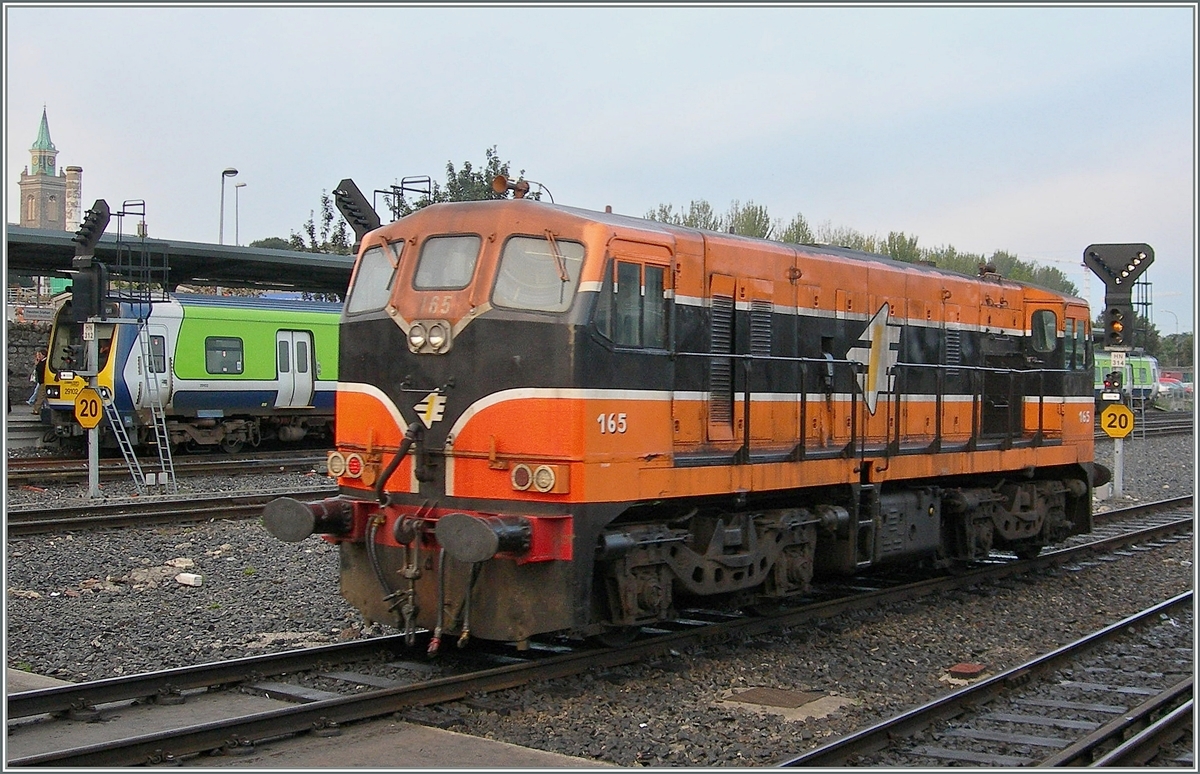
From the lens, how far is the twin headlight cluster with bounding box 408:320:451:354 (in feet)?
27.0

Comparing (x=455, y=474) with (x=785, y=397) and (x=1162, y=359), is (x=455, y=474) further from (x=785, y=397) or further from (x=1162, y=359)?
(x=1162, y=359)

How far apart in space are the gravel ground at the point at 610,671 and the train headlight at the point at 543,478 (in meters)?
1.41

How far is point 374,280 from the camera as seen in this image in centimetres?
899

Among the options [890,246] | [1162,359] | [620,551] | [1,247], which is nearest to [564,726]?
[620,551]

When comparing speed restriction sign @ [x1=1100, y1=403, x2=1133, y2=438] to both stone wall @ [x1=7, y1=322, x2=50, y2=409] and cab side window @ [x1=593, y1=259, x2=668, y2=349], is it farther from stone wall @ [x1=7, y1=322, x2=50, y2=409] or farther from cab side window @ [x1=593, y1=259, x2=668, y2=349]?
stone wall @ [x1=7, y1=322, x2=50, y2=409]

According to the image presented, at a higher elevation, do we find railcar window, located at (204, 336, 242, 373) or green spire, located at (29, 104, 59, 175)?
green spire, located at (29, 104, 59, 175)

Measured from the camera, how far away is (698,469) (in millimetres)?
8781

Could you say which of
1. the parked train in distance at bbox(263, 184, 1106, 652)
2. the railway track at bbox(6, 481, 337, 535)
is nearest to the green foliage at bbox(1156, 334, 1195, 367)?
the railway track at bbox(6, 481, 337, 535)

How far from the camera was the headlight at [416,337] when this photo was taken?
834 cm

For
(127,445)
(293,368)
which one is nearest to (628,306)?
(127,445)

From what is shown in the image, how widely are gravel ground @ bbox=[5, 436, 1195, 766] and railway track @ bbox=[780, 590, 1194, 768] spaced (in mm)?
358

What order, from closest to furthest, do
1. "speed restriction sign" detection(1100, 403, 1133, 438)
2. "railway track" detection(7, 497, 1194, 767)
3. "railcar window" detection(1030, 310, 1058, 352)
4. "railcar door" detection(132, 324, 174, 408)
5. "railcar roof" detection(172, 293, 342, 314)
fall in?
"railway track" detection(7, 497, 1194, 767), "railcar window" detection(1030, 310, 1058, 352), "speed restriction sign" detection(1100, 403, 1133, 438), "railcar door" detection(132, 324, 174, 408), "railcar roof" detection(172, 293, 342, 314)

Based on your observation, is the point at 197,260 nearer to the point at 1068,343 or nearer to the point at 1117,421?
the point at 1068,343

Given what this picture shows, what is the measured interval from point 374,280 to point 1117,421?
46.1 feet
